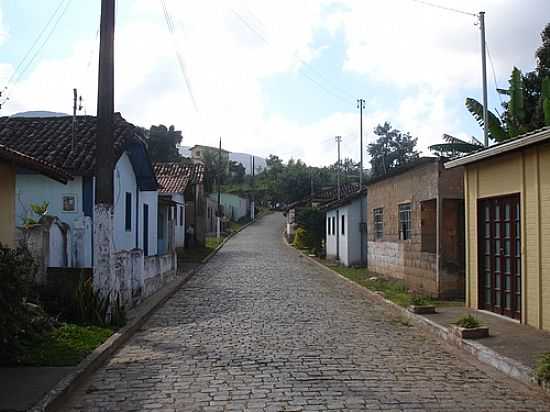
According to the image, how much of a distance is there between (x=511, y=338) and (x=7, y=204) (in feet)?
25.7

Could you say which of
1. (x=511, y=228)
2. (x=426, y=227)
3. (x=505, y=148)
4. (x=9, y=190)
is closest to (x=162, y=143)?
(x=426, y=227)

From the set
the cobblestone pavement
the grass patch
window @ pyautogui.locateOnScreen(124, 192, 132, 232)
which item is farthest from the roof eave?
window @ pyautogui.locateOnScreen(124, 192, 132, 232)

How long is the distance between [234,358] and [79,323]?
12.0 feet

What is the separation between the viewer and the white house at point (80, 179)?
54.6 feet

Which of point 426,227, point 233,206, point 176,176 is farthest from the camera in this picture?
point 233,206

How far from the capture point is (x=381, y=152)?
6244 centimetres

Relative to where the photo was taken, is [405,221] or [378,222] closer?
[405,221]

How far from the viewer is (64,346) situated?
29.7 feet

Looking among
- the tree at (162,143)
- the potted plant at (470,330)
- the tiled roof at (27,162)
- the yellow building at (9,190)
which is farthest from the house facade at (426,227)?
the tree at (162,143)

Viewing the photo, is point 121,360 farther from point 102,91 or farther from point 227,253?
point 227,253

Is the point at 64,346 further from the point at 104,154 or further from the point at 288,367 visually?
the point at 104,154

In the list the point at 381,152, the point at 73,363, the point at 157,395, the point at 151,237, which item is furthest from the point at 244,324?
the point at 381,152

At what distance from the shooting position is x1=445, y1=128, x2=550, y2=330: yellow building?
33.4 ft

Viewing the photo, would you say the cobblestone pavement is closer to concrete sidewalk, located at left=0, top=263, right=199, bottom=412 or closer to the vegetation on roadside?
the vegetation on roadside
